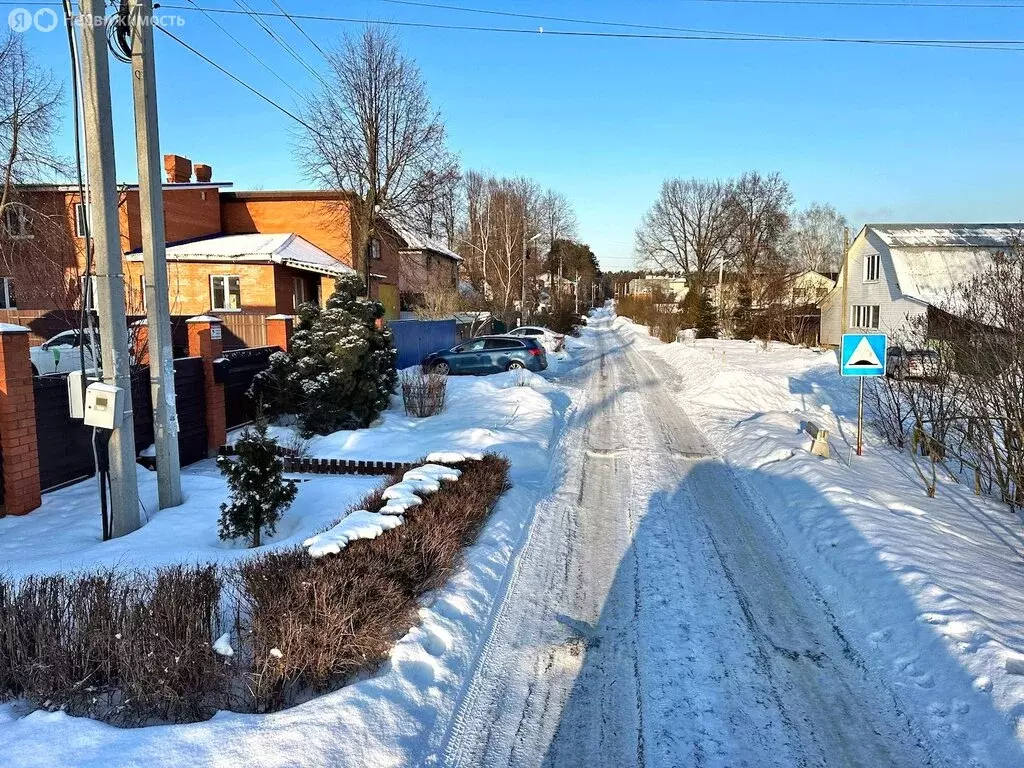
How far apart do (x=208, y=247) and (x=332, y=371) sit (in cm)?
1754

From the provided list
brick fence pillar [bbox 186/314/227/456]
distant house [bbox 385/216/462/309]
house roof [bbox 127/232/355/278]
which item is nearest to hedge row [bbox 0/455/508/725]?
brick fence pillar [bbox 186/314/227/456]

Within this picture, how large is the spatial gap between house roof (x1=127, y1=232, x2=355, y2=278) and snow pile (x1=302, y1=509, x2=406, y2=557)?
61.1 feet

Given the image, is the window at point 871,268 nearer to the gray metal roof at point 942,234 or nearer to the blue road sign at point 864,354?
the gray metal roof at point 942,234

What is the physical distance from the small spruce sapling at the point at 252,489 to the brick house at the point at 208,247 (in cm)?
1523

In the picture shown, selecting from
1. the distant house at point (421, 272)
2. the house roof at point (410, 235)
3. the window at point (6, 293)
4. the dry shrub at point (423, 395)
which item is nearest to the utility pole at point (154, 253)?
the dry shrub at point (423, 395)

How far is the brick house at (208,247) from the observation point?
2336 cm

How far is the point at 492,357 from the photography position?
2177 cm

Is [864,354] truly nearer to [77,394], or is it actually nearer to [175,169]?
[77,394]

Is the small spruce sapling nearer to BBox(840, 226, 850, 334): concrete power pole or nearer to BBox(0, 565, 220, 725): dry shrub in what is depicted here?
BBox(0, 565, 220, 725): dry shrub

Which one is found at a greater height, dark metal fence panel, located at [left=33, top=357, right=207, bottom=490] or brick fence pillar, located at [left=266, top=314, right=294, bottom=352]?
brick fence pillar, located at [left=266, top=314, right=294, bottom=352]

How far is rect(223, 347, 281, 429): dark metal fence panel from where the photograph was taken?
13.0 m

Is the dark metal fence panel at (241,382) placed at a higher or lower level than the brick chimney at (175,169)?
lower

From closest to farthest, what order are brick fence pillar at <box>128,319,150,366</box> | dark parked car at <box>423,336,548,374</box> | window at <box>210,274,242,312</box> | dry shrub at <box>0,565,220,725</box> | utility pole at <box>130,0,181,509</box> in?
dry shrub at <box>0,565,220,725</box> → utility pole at <box>130,0,181,509</box> → brick fence pillar at <box>128,319,150,366</box> → dark parked car at <box>423,336,548,374</box> → window at <box>210,274,242,312</box>

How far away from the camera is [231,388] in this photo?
13.3 meters
